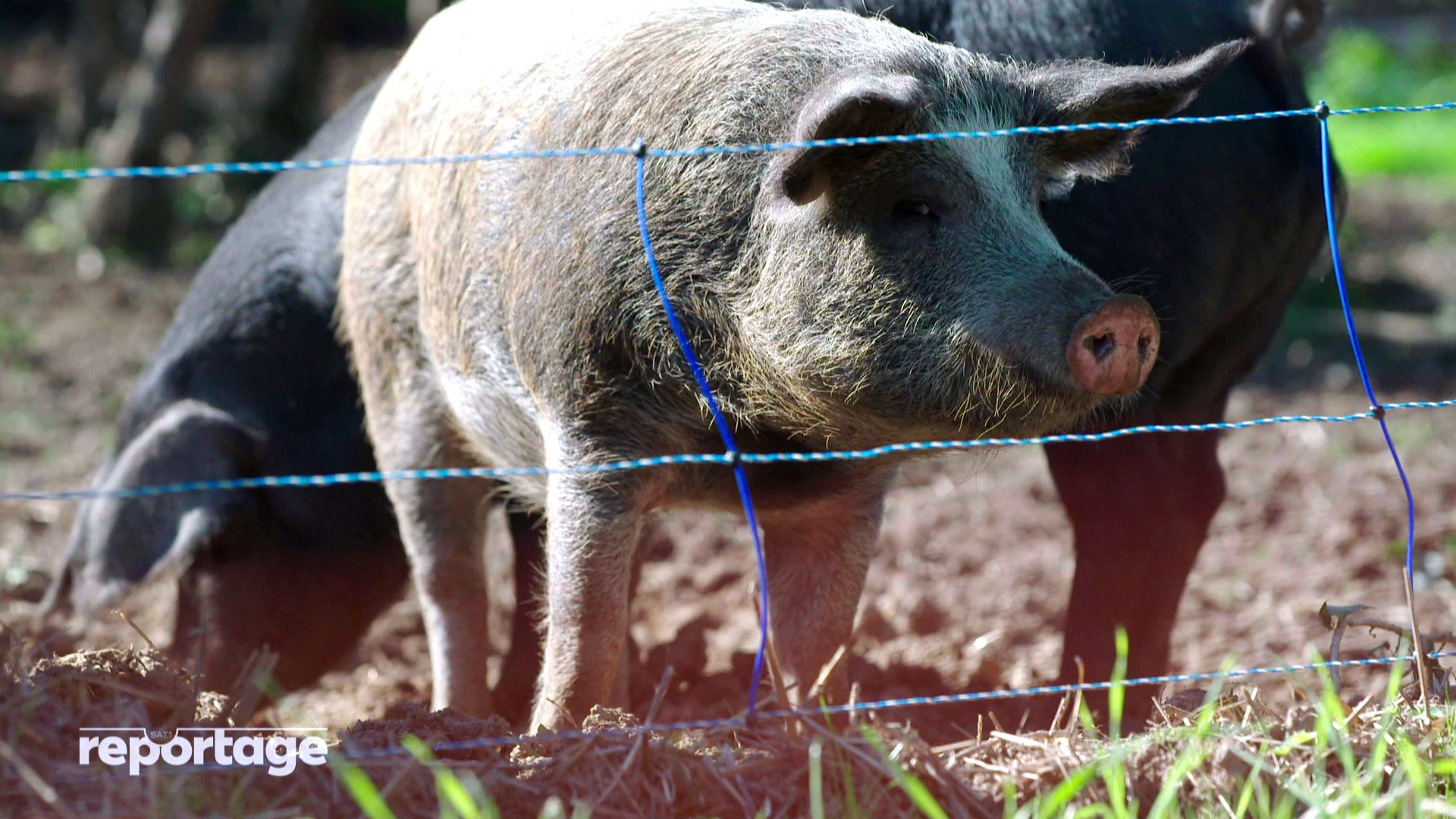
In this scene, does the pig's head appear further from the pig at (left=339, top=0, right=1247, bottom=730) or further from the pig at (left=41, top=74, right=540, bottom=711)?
the pig at (left=41, top=74, right=540, bottom=711)

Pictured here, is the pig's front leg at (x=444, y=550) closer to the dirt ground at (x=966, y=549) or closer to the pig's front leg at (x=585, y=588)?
the dirt ground at (x=966, y=549)

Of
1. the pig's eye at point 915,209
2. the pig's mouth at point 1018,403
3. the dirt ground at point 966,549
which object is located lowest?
the dirt ground at point 966,549

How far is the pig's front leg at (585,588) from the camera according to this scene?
Result: 3230mm

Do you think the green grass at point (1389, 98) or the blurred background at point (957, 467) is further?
the green grass at point (1389, 98)

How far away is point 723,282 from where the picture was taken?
9.94 feet

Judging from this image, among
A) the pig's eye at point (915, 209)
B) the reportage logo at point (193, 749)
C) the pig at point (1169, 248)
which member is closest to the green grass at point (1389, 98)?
the pig at point (1169, 248)

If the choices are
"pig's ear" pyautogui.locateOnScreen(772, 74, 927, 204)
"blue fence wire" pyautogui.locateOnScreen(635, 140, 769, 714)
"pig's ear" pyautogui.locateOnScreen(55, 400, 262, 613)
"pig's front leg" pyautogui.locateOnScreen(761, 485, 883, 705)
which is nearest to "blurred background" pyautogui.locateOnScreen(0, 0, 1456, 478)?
"pig's ear" pyautogui.locateOnScreen(55, 400, 262, 613)

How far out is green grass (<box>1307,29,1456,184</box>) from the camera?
13.3 meters

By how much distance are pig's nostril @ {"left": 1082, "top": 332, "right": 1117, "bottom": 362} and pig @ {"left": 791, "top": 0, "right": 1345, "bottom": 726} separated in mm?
872

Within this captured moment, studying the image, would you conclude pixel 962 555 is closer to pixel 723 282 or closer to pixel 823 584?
pixel 823 584

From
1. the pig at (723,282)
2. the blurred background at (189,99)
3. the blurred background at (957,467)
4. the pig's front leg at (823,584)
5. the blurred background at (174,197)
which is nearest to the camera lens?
the pig at (723,282)

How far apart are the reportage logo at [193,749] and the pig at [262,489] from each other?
5.21ft

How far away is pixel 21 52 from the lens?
14945 millimetres

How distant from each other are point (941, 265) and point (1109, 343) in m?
0.37
